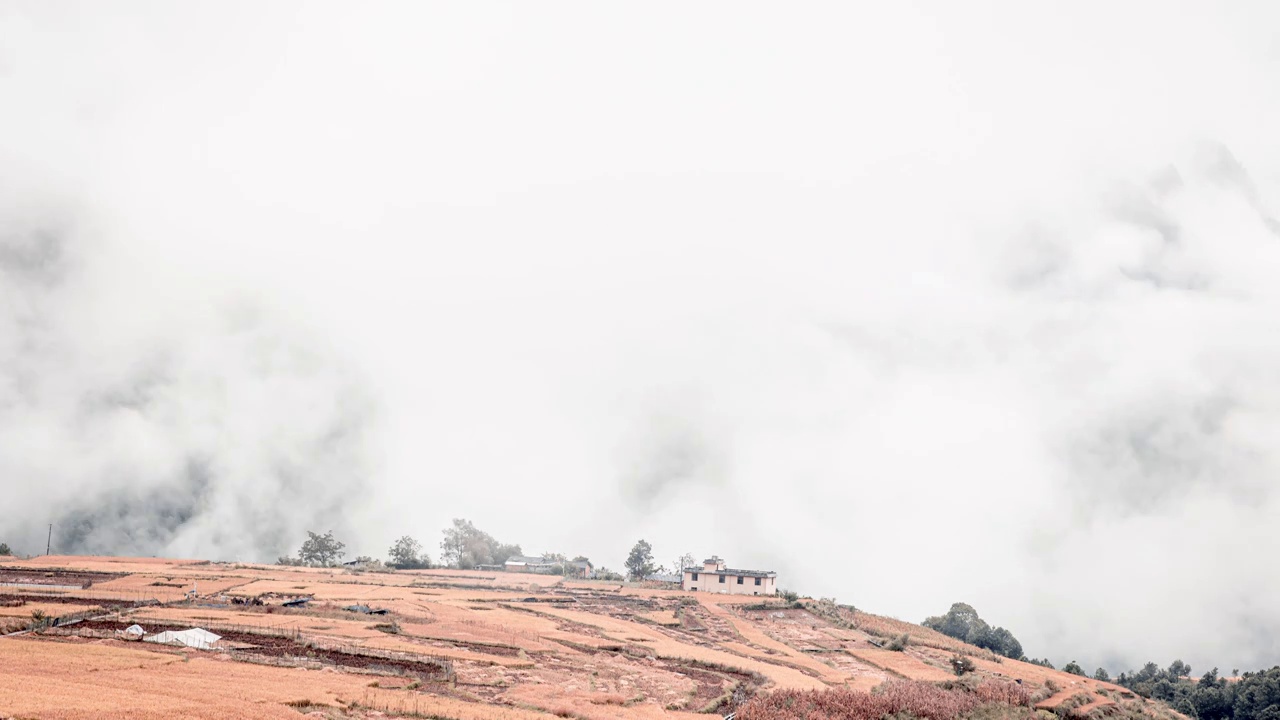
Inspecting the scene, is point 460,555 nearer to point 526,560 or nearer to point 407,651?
point 526,560

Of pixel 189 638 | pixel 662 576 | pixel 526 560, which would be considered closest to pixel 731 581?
pixel 662 576

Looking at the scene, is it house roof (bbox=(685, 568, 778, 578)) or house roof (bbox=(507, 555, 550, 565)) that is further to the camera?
house roof (bbox=(507, 555, 550, 565))

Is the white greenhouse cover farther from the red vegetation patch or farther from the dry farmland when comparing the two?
the red vegetation patch

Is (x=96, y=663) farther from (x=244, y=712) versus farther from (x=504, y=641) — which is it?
(x=504, y=641)

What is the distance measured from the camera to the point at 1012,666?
2931 inches

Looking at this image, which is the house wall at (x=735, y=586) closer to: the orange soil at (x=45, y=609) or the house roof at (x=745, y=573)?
the house roof at (x=745, y=573)

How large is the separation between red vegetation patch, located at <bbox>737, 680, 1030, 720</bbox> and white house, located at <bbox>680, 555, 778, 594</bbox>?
68.0 metres

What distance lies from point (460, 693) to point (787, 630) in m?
49.2

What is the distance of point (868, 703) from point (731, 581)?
77.2m

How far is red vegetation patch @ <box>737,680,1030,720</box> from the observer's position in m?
41.0

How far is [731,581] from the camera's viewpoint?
119m

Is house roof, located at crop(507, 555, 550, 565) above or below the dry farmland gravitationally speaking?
above

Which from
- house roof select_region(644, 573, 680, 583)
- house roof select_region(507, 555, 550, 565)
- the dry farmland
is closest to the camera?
the dry farmland

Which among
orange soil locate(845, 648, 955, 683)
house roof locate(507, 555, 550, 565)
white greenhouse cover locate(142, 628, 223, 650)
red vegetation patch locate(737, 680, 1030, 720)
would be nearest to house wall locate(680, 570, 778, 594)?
orange soil locate(845, 648, 955, 683)
